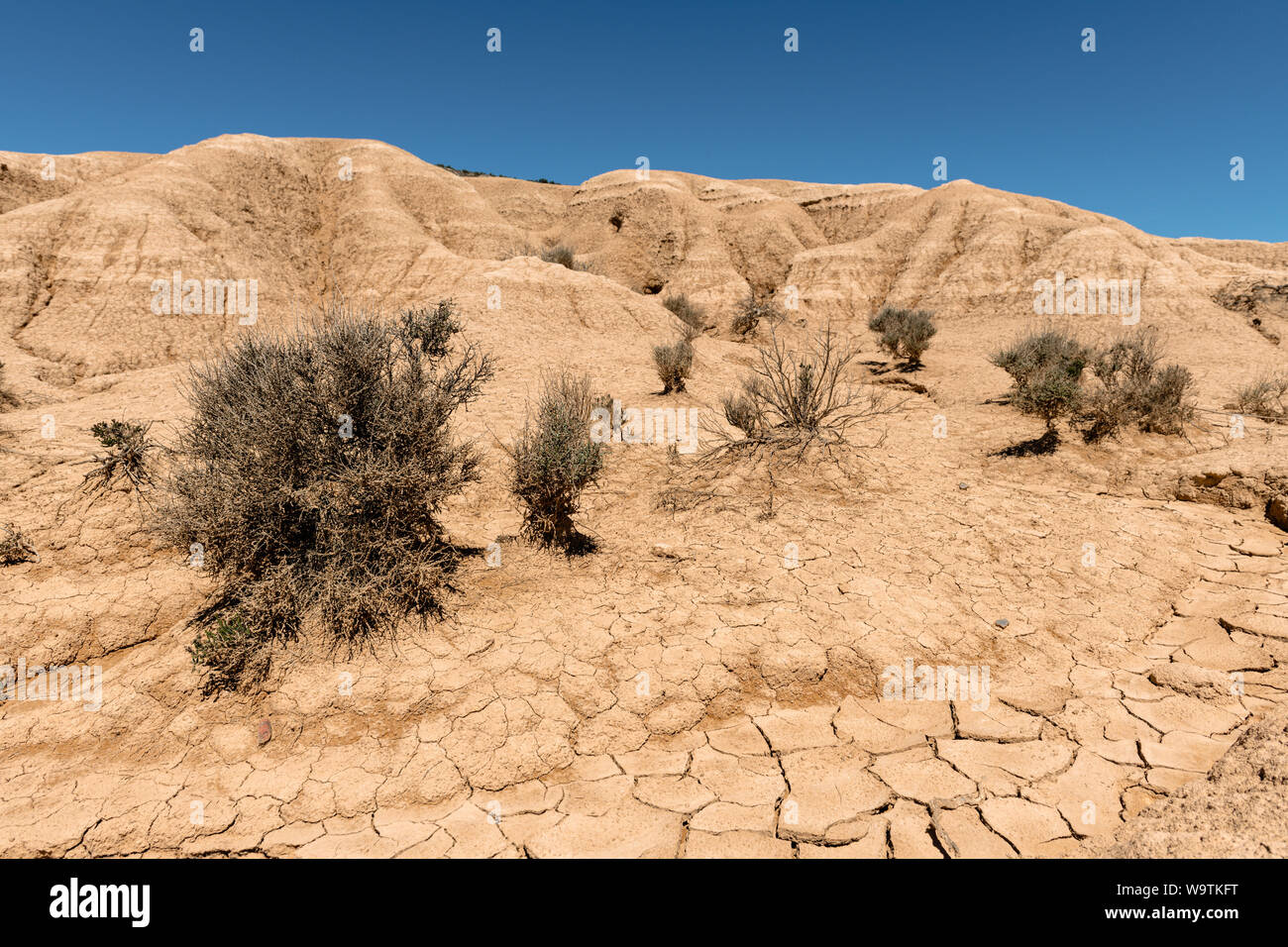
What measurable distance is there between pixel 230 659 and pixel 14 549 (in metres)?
2.23

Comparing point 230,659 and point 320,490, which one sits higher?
point 320,490

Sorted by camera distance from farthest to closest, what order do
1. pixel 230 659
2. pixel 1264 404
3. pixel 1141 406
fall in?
pixel 1264 404, pixel 1141 406, pixel 230 659

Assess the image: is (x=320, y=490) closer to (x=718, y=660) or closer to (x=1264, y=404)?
(x=718, y=660)

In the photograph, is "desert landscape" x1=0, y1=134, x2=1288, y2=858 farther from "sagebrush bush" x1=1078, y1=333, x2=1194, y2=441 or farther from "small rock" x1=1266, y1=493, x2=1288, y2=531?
"sagebrush bush" x1=1078, y1=333, x2=1194, y2=441

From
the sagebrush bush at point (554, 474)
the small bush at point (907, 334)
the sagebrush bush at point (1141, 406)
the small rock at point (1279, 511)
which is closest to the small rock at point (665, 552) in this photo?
the sagebrush bush at point (554, 474)

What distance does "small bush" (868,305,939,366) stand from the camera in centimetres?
1330

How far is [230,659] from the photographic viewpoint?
3.28 m

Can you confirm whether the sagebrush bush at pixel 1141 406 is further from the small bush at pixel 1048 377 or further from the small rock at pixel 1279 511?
the small rock at pixel 1279 511

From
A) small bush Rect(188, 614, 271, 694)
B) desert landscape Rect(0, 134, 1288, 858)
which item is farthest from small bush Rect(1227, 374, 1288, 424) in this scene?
small bush Rect(188, 614, 271, 694)

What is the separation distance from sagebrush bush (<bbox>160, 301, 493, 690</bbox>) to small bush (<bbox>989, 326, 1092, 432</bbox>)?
742cm

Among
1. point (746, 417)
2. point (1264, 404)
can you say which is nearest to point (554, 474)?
point (746, 417)

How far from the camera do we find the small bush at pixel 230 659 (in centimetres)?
323

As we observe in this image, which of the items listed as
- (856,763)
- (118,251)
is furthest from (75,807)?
(118,251)
